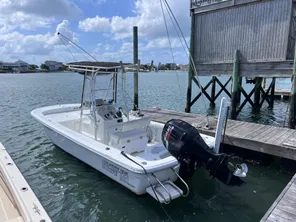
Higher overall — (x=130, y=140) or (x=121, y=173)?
(x=130, y=140)

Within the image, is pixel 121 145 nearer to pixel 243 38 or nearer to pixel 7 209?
pixel 7 209

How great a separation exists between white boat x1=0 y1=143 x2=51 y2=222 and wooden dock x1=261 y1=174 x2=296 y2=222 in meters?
2.56

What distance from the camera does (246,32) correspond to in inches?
352

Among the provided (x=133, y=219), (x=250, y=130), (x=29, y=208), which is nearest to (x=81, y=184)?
(x=133, y=219)

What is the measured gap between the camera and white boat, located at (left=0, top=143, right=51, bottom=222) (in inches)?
87.0

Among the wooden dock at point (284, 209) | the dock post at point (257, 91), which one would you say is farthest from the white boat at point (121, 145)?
the dock post at point (257, 91)

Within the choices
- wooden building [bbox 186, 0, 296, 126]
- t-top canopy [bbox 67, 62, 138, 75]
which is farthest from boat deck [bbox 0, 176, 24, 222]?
wooden building [bbox 186, 0, 296, 126]

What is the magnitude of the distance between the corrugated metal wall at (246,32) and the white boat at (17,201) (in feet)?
28.2

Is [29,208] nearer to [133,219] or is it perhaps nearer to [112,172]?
[133,219]

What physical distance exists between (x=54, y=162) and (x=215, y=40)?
786 centimetres

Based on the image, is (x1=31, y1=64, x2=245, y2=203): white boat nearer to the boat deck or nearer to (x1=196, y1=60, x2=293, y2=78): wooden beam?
→ the boat deck

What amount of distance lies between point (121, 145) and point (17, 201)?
8.53 feet

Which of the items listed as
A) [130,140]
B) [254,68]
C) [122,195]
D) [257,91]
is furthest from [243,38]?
[122,195]

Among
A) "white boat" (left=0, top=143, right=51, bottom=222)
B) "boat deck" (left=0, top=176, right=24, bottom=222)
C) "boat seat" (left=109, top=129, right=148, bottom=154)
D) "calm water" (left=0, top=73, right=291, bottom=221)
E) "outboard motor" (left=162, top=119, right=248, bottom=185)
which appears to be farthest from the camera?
"boat seat" (left=109, top=129, right=148, bottom=154)
